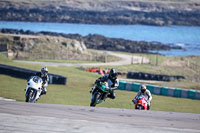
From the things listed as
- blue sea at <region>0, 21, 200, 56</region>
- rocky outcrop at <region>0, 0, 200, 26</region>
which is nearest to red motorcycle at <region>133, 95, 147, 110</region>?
blue sea at <region>0, 21, 200, 56</region>

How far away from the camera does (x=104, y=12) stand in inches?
6521

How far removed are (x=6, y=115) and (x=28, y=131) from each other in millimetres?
1079

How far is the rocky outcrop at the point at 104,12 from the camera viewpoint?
458 feet

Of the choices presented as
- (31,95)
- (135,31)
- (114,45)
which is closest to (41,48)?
(114,45)

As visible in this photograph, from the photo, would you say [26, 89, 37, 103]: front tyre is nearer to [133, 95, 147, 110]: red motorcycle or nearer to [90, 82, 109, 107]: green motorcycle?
[90, 82, 109, 107]: green motorcycle

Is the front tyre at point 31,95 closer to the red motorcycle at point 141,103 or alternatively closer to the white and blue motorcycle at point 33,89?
the white and blue motorcycle at point 33,89

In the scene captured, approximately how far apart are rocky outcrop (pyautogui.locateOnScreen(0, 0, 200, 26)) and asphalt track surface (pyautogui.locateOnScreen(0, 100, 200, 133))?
117585 mm

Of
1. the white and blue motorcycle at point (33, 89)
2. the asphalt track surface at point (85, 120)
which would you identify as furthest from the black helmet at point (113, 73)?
the asphalt track surface at point (85, 120)

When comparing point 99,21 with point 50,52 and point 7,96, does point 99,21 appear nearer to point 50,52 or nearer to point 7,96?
point 50,52

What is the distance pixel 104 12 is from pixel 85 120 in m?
161

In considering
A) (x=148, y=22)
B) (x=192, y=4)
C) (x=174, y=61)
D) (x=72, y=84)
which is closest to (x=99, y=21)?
(x=148, y=22)

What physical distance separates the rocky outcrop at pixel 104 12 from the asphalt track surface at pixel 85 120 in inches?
4629

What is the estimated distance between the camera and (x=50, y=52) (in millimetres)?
54531

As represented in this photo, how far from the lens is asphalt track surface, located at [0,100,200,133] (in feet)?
20.9
